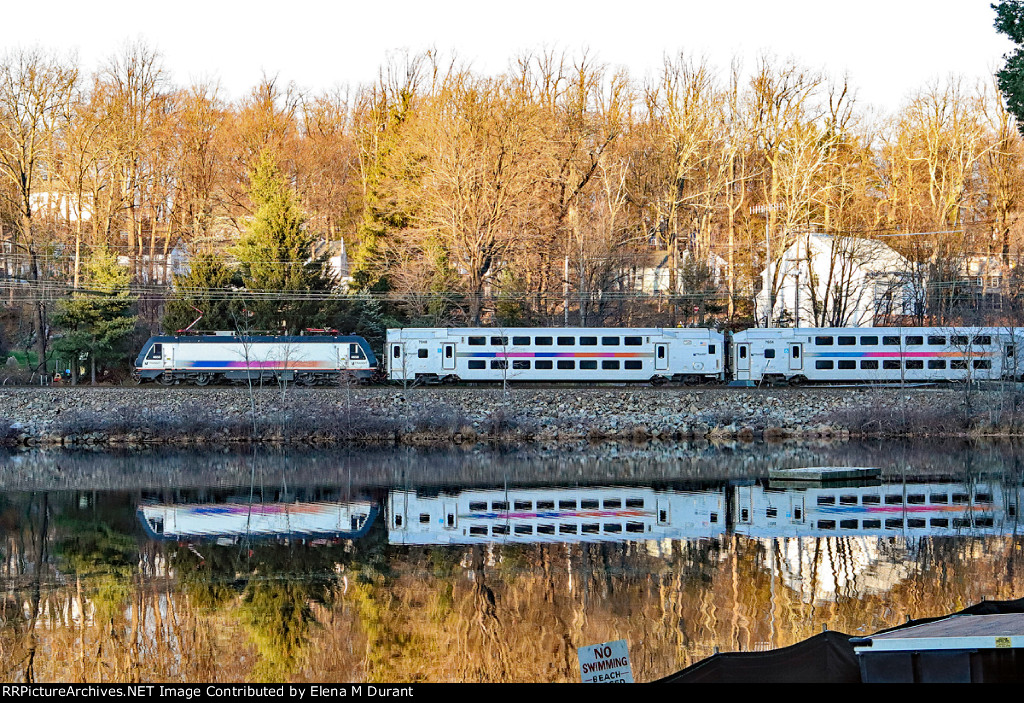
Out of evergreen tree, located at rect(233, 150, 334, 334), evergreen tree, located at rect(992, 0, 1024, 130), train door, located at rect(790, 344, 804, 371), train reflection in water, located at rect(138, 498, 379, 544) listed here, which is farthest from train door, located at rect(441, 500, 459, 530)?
evergreen tree, located at rect(233, 150, 334, 334)

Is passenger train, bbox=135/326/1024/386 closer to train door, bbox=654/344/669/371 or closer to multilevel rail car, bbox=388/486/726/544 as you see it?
train door, bbox=654/344/669/371

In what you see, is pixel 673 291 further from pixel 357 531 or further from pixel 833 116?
→ pixel 357 531

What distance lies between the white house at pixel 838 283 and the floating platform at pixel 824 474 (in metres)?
25.2

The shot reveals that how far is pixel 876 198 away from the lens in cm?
6391

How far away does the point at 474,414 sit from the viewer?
4962cm

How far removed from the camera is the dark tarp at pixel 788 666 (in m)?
Result: 11.9

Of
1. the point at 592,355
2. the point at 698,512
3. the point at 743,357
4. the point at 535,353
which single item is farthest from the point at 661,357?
the point at 698,512

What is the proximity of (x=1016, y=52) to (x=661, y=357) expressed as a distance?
33.9 m

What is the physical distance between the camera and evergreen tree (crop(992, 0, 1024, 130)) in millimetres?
19484

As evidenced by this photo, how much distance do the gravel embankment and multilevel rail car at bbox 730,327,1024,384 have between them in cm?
249

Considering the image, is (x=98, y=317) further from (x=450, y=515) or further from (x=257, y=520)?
(x=450, y=515)

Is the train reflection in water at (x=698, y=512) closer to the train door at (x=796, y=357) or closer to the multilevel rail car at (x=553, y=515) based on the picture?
the multilevel rail car at (x=553, y=515)

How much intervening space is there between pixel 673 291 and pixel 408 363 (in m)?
16.5

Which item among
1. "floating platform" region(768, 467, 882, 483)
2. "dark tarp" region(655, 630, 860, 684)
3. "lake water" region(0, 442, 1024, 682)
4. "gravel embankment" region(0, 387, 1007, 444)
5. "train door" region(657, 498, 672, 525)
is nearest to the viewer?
"dark tarp" region(655, 630, 860, 684)
